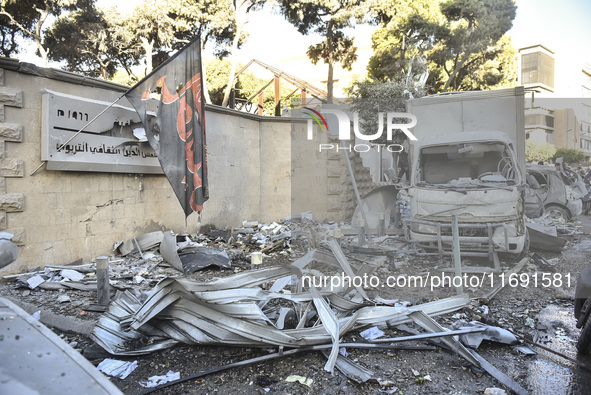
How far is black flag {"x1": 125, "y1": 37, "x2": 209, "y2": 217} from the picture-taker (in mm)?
6449

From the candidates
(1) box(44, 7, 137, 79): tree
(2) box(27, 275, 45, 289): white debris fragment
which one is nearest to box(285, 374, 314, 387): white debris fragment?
(2) box(27, 275, 45, 289): white debris fragment

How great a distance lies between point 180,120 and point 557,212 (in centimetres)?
577

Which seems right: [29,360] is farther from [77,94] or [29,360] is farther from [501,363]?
[77,94]

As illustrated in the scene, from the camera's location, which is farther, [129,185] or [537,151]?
[129,185]

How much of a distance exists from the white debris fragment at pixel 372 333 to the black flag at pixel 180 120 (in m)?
4.22

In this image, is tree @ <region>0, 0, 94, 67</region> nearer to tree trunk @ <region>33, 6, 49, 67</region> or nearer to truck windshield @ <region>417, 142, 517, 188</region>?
tree trunk @ <region>33, 6, 49, 67</region>

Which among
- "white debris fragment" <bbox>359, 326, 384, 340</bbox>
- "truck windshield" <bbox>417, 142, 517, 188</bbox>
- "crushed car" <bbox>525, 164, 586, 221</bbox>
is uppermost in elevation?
"truck windshield" <bbox>417, 142, 517, 188</bbox>

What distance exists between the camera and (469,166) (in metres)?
5.14

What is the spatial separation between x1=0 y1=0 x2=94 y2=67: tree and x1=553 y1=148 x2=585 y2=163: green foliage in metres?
20.5

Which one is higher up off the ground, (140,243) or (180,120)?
(180,120)

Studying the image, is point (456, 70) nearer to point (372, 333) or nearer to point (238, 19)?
point (372, 333)

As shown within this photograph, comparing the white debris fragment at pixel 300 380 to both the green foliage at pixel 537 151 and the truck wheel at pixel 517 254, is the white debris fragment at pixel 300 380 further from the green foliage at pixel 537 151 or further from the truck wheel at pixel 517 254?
the green foliage at pixel 537 151

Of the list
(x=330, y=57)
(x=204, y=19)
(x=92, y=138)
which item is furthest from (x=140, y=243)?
(x=204, y=19)

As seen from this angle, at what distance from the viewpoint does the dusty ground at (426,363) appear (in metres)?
3.01
